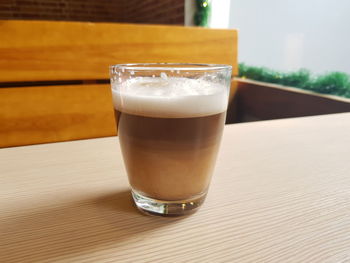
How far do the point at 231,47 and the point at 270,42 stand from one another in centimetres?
46

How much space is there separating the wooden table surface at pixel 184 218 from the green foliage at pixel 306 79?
0.98 m

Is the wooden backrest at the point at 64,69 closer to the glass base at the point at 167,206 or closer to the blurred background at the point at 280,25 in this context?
the blurred background at the point at 280,25

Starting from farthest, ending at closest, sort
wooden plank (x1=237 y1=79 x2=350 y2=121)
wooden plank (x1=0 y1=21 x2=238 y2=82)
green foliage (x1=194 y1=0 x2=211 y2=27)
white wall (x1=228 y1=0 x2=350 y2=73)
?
green foliage (x1=194 y1=0 x2=211 y2=27), white wall (x1=228 y1=0 x2=350 y2=73), wooden plank (x1=237 y1=79 x2=350 y2=121), wooden plank (x1=0 y1=21 x2=238 y2=82)

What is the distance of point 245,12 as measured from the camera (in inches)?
93.7

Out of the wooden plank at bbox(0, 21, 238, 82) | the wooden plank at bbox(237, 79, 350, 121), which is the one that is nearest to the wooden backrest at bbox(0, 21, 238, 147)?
the wooden plank at bbox(0, 21, 238, 82)

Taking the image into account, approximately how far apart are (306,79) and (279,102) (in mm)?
197

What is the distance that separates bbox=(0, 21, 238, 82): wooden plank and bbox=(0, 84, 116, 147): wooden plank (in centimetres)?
7

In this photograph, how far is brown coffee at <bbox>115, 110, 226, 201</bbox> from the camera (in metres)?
0.37

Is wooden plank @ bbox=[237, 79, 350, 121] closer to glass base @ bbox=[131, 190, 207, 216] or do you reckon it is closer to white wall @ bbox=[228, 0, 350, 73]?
white wall @ bbox=[228, 0, 350, 73]

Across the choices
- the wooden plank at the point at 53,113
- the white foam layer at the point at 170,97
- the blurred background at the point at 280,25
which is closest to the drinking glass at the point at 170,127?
the white foam layer at the point at 170,97

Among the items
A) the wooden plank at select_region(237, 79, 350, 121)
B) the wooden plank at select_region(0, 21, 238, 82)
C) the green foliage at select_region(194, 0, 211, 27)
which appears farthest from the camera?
the green foliage at select_region(194, 0, 211, 27)

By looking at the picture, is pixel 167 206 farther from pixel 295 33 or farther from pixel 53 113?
pixel 295 33

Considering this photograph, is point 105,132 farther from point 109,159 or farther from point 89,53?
point 109,159

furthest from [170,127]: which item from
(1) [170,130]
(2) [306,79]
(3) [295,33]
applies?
(3) [295,33]
